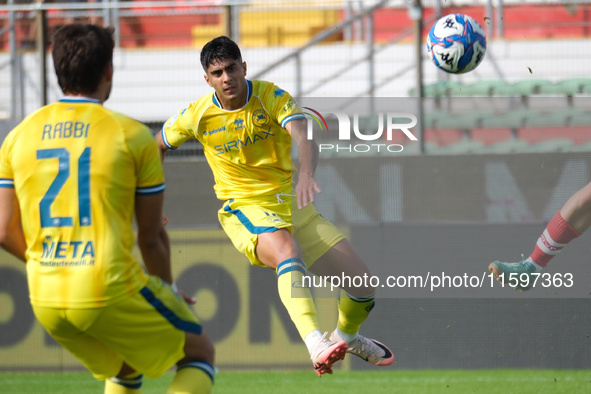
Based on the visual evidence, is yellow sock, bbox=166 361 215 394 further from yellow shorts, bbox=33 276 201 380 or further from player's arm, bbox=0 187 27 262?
player's arm, bbox=0 187 27 262

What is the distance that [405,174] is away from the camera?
7.65m

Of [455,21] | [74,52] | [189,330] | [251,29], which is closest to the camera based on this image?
[74,52]

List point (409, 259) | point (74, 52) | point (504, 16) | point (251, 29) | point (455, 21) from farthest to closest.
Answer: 1. point (504, 16)
2. point (251, 29)
3. point (409, 259)
4. point (455, 21)
5. point (74, 52)

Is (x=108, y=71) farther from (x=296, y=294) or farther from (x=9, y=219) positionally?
(x=296, y=294)

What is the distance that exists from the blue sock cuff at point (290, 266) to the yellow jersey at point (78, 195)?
1.88m

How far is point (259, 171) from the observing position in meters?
5.49

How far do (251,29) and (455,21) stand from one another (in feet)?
9.68

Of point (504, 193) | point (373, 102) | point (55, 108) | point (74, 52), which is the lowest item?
point (504, 193)

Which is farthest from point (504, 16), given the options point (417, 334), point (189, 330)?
point (189, 330)

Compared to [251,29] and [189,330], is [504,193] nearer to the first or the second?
[251,29]

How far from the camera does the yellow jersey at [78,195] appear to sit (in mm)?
3076

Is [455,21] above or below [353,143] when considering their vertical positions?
above

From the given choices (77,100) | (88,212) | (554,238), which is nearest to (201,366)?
(88,212)

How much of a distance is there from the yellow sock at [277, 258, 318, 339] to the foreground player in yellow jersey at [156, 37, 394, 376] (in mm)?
99
